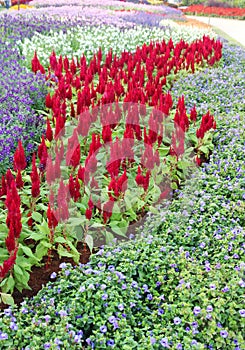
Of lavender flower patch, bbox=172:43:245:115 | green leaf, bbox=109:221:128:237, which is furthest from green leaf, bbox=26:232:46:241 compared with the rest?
lavender flower patch, bbox=172:43:245:115

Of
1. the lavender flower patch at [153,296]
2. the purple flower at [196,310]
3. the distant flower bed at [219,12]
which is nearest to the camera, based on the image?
the lavender flower patch at [153,296]

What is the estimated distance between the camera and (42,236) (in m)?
3.42

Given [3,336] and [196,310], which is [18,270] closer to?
[3,336]

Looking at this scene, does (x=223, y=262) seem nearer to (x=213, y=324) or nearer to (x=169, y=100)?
(x=213, y=324)

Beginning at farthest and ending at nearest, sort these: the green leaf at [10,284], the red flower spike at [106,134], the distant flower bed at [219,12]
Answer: the distant flower bed at [219,12] < the red flower spike at [106,134] < the green leaf at [10,284]

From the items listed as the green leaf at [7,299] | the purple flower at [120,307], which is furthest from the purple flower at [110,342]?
the green leaf at [7,299]

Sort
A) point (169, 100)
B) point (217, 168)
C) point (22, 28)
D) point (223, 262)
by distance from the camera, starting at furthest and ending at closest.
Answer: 1. point (22, 28)
2. point (169, 100)
3. point (217, 168)
4. point (223, 262)

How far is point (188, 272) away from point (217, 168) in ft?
6.12

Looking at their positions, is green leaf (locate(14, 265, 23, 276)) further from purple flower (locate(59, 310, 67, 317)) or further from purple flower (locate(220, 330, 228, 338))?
purple flower (locate(220, 330, 228, 338))

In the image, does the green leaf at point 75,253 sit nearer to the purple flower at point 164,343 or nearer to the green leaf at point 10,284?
the green leaf at point 10,284

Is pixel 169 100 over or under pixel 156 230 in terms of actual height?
over

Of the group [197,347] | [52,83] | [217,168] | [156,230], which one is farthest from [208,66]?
[197,347]

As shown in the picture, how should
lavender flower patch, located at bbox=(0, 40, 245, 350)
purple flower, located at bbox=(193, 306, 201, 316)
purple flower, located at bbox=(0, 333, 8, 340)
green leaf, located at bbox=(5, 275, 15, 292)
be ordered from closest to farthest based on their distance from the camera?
1. purple flower, located at bbox=(0, 333, 8, 340)
2. lavender flower patch, located at bbox=(0, 40, 245, 350)
3. purple flower, located at bbox=(193, 306, 201, 316)
4. green leaf, located at bbox=(5, 275, 15, 292)

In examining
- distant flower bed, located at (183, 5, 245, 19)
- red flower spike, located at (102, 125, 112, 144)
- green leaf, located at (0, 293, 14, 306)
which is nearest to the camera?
green leaf, located at (0, 293, 14, 306)
